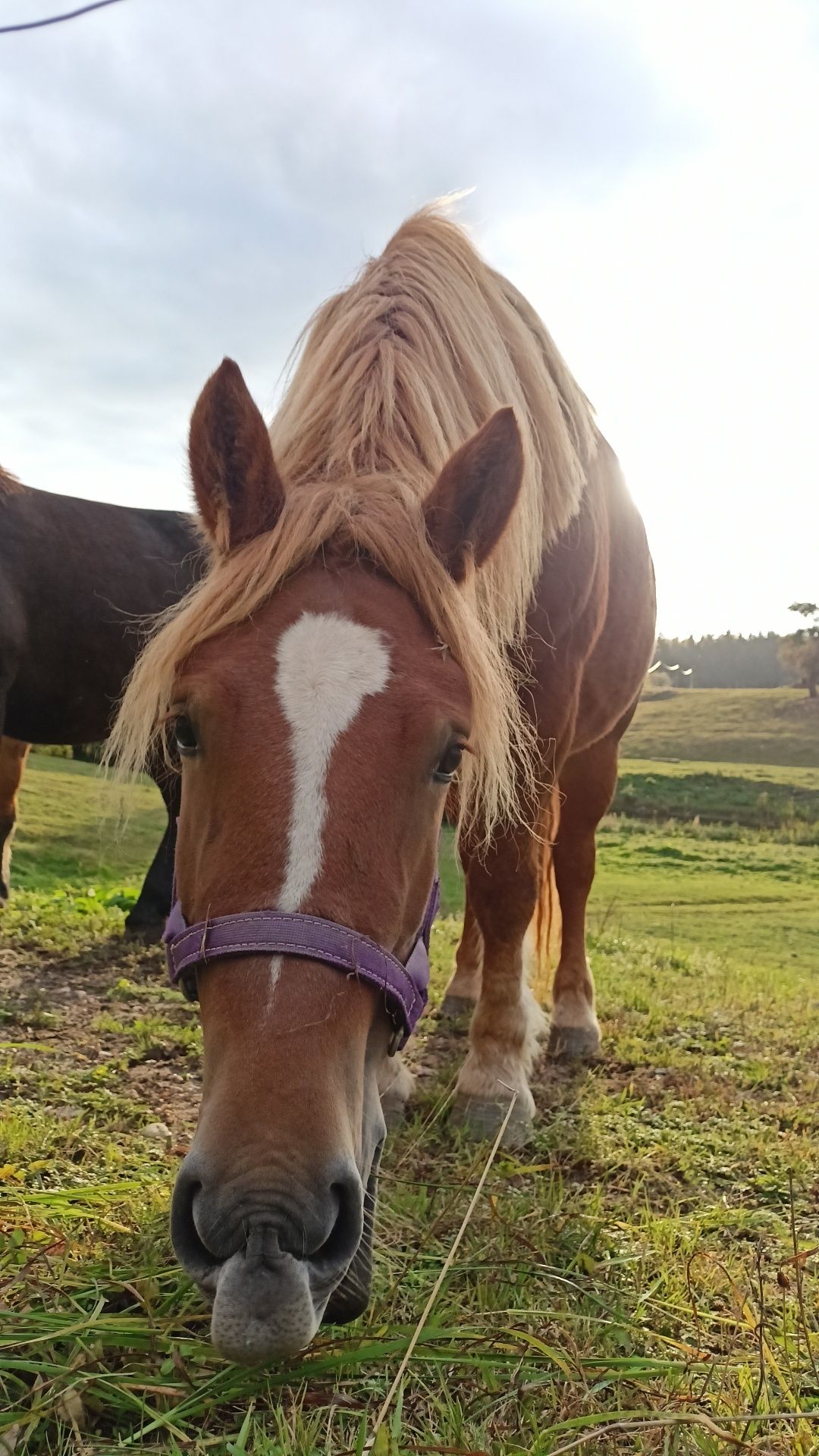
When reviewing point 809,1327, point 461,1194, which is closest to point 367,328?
point 461,1194

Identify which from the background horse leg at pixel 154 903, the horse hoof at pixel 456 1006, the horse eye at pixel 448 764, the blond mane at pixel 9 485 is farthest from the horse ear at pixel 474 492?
the background horse leg at pixel 154 903

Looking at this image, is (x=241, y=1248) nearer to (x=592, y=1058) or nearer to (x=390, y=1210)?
(x=390, y=1210)

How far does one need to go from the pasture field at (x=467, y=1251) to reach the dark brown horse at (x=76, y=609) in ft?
4.43

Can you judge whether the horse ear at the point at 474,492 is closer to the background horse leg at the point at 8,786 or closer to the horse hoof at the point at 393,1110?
the horse hoof at the point at 393,1110

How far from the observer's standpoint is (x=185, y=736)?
1759mm

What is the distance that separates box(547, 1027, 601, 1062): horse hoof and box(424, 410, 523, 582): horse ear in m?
2.88

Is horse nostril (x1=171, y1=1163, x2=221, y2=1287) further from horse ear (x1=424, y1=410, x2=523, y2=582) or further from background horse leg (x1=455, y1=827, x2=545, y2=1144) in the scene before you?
background horse leg (x1=455, y1=827, x2=545, y2=1144)

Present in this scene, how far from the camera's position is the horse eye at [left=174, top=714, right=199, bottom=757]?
68.6 inches

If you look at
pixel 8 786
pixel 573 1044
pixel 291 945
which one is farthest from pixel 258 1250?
pixel 8 786

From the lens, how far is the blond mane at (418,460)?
1.88 metres

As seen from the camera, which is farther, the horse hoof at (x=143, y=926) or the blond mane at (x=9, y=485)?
the horse hoof at (x=143, y=926)

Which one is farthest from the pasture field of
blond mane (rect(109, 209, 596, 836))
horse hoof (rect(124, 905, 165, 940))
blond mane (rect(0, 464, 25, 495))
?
blond mane (rect(0, 464, 25, 495))

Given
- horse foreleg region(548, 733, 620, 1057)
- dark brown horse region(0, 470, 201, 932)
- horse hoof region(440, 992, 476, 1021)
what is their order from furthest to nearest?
horse foreleg region(548, 733, 620, 1057) → dark brown horse region(0, 470, 201, 932) → horse hoof region(440, 992, 476, 1021)

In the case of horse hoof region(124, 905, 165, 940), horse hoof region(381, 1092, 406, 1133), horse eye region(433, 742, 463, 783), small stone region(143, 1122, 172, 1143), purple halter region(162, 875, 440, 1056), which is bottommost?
horse hoof region(124, 905, 165, 940)
